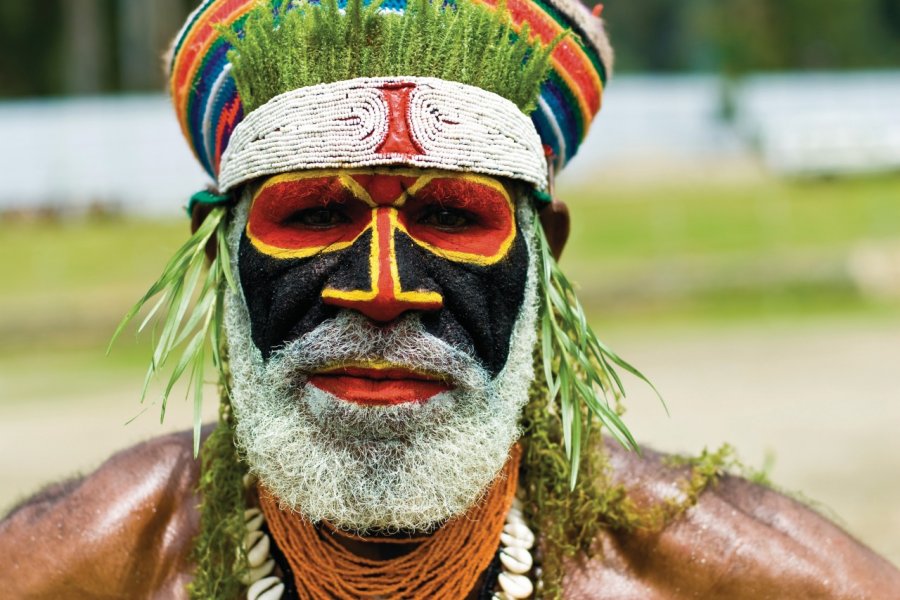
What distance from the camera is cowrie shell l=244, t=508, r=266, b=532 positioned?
10.7 ft

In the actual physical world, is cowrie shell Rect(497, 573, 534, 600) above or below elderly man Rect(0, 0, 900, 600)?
below

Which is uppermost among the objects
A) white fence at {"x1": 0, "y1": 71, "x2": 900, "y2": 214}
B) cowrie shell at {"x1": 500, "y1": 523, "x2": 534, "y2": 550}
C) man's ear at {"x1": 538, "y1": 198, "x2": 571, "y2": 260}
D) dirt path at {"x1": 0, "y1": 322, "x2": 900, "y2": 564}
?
man's ear at {"x1": 538, "y1": 198, "x2": 571, "y2": 260}

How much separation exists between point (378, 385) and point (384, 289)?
228 mm

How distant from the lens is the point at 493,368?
2998mm

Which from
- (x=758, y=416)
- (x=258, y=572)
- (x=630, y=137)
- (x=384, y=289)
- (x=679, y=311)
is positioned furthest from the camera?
(x=630, y=137)

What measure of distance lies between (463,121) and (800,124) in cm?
2666

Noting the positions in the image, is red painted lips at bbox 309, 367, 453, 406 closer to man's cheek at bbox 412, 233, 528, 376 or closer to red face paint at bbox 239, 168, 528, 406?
red face paint at bbox 239, 168, 528, 406

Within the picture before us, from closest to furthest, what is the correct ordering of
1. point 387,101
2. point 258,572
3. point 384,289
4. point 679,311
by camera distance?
point 384,289
point 387,101
point 258,572
point 679,311

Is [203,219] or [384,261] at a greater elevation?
[384,261]

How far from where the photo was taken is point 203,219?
3289 mm

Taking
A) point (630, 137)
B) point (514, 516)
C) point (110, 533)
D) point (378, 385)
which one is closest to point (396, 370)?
point (378, 385)

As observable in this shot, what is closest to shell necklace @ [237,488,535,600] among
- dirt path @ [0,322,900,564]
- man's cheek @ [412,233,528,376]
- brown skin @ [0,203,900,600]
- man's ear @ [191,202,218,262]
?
brown skin @ [0,203,900,600]

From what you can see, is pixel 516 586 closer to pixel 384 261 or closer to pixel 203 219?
pixel 384 261

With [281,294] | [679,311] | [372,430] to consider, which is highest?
[281,294]
